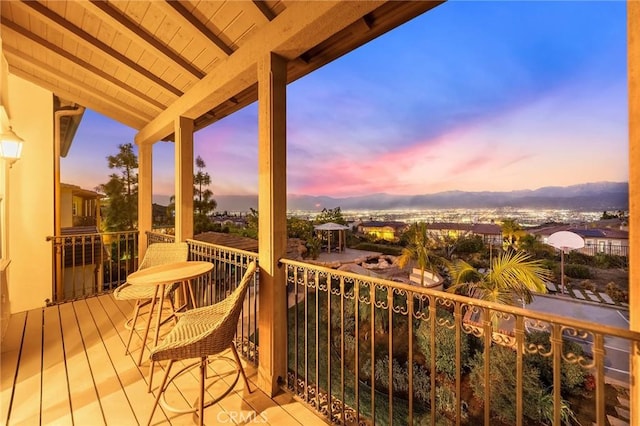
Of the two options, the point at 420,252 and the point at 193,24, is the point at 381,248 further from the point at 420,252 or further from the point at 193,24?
the point at 193,24

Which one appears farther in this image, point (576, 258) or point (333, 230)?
point (333, 230)

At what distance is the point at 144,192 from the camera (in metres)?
4.54

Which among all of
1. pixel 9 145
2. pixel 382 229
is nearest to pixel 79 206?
pixel 9 145

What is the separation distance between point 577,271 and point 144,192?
487 inches

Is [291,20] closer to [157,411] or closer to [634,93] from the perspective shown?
[634,93]

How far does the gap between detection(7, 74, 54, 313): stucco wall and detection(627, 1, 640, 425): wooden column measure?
639 centimetres

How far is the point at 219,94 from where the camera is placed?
2.71 m

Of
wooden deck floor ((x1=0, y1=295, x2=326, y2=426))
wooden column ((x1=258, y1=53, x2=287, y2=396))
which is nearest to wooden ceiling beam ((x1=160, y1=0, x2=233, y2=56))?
wooden column ((x1=258, y1=53, x2=287, y2=396))

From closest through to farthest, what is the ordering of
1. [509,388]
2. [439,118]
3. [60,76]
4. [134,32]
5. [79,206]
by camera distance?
[134,32] → [60,76] → [509,388] → [79,206] → [439,118]

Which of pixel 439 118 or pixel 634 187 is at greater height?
pixel 439 118

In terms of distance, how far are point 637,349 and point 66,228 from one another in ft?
32.0

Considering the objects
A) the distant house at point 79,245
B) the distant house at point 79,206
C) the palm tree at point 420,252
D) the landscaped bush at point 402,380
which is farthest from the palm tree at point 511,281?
the distant house at point 79,206

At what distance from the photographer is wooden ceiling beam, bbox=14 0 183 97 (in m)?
2.17

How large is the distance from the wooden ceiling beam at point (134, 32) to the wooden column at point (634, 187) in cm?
320
